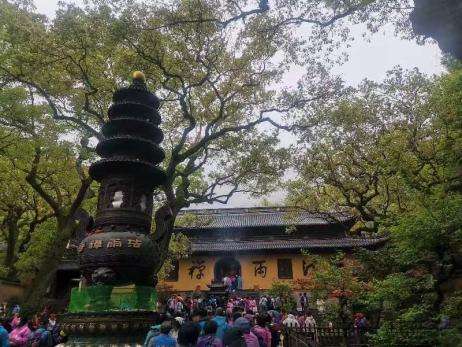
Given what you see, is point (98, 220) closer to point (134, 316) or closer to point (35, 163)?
point (134, 316)

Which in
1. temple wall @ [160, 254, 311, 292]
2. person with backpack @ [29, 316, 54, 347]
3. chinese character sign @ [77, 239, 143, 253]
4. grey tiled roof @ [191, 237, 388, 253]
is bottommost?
person with backpack @ [29, 316, 54, 347]

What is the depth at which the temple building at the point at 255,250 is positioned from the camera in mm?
32875

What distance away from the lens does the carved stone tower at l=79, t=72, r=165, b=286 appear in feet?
28.2

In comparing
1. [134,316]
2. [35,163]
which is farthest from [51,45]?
[134,316]

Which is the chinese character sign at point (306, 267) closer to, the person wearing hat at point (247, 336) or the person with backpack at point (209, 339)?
the person wearing hat at point (247, 336)

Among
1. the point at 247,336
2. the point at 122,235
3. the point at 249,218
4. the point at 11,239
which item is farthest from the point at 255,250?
the point at 247,336

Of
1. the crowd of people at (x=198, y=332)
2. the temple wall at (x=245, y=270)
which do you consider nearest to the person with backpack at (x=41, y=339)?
the crowd of people at (x=198, y=332)

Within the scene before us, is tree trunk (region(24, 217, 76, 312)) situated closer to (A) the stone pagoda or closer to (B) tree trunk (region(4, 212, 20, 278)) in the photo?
(A) the stone pagoda

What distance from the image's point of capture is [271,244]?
3400 cm

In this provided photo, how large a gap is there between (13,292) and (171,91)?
18.6 meters

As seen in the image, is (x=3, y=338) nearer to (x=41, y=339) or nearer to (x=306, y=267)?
(x=41, y=339)

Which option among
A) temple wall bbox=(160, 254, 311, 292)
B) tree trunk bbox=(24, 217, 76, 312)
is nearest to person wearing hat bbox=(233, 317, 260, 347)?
tree trunk bbox=(24, 217, 76, 312)

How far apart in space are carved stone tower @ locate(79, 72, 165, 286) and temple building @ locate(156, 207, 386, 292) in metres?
21.5

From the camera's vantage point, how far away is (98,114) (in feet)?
48.3
